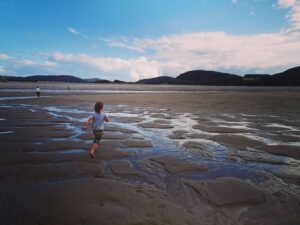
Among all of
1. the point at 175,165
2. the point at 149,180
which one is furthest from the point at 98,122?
the point at 149,180

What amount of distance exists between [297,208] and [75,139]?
810 centimetres

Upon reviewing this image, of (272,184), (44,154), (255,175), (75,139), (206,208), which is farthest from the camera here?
(75,139)

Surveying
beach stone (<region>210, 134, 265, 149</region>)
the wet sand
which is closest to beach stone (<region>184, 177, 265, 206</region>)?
the wet sand

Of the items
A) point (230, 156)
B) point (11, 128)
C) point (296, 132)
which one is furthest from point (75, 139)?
point (296, 132)

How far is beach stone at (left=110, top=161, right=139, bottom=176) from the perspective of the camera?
6336mm

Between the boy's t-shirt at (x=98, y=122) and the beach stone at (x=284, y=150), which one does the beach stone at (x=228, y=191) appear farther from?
the boy's t-shirt at (x=98, y=122)

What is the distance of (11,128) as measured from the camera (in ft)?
40.4

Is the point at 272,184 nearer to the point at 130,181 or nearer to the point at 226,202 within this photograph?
the point at 226,202

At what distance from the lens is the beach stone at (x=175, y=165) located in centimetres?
666

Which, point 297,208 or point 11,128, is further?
point 11,128

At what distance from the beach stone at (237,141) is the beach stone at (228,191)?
3835 millimetres

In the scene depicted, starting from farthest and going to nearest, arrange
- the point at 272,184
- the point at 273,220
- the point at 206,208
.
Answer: the point at 272,184, the point at 206,208, the point at 273,220

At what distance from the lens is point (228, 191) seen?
535 centimetres

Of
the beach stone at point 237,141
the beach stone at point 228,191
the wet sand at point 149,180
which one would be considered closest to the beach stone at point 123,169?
the wet sand at point 149,180
